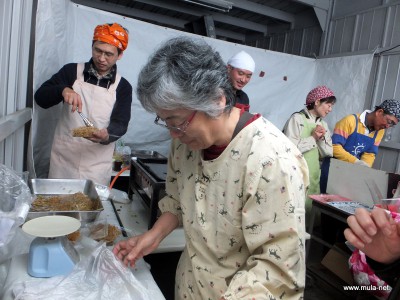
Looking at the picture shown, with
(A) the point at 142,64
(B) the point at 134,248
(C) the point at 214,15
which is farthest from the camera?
(C) the point at 214,15

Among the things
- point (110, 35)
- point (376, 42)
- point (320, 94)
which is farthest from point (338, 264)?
point (376, 42)

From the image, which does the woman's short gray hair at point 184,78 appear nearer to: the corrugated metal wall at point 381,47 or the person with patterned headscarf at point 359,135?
the person with patterned headscarf at point 359,135

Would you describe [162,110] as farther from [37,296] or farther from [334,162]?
[334,162]

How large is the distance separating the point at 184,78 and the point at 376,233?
634mm

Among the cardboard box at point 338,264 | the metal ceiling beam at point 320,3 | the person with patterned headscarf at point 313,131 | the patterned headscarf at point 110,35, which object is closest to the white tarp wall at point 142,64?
the patterned headscarf at point 110,35

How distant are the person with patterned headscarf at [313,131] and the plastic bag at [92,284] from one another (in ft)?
6.39

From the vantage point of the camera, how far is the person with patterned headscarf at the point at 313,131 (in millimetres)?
2506

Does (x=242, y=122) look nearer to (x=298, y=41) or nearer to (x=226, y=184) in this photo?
(x=226, y=184)

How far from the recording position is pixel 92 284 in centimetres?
83

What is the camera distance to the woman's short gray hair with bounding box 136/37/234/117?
0.76 metres

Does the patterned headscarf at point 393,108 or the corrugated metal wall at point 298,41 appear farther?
the corrugated metal wall at point 298,41

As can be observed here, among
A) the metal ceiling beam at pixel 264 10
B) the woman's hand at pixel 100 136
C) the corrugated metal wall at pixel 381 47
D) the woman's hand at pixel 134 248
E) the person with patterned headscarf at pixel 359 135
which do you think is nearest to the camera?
the woman's hand at pixel 134 248

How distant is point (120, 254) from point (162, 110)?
20.6 inches

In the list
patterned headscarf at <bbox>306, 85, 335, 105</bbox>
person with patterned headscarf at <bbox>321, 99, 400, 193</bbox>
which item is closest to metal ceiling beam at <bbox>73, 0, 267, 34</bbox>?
patterned headscarf at <bbox>306, 85, 335, 105</bbox>
